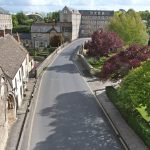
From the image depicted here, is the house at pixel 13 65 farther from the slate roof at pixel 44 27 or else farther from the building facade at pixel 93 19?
the building facade at pixel 93 19

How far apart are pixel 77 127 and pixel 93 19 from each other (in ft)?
410

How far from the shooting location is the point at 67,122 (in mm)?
35719

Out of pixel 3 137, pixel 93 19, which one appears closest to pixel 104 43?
pixel 3 137

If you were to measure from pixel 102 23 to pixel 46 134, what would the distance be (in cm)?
12664

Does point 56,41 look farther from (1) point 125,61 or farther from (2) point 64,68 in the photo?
(1) point 125,61

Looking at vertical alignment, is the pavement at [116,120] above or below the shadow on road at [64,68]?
above

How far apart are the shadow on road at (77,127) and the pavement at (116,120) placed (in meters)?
0.63

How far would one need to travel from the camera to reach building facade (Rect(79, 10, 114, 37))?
15338cm

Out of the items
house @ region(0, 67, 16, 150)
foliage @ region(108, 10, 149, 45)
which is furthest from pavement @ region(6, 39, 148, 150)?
foliage @ region(108, 10, 149, 45)

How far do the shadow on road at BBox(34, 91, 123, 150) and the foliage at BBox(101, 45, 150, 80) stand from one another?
14.2 ft

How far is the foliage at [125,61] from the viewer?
39625 mm

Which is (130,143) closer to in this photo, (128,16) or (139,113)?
(139,113)

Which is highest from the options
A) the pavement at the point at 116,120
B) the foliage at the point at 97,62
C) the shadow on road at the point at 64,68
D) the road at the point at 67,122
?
the foliage at the point at 97,62

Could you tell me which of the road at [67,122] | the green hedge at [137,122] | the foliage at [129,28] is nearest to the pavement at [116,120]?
the green hedge at [137,122]
